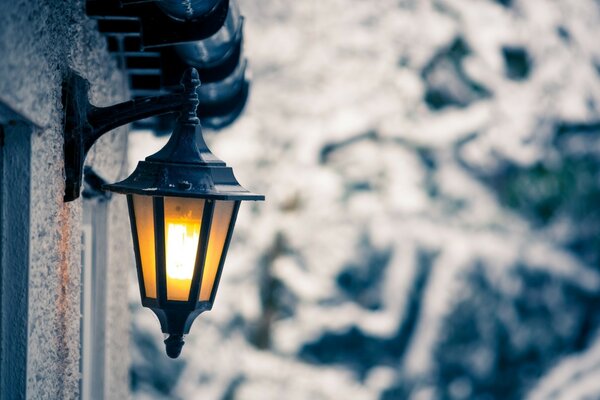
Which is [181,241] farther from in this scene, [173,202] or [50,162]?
[50,162]

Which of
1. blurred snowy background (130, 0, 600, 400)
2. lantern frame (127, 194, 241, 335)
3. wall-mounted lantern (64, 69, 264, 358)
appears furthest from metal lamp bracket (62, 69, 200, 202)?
blurred snowy background (130, 0, 600, 400)

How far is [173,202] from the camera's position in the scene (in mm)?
2367

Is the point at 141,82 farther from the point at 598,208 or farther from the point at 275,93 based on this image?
the point at 598,208

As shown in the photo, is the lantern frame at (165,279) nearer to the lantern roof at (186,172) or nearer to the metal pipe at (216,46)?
the lantern roof at (186,172)

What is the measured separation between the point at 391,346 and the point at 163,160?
24.0 feet

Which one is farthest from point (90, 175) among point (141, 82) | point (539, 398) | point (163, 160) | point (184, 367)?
point (539, 398)

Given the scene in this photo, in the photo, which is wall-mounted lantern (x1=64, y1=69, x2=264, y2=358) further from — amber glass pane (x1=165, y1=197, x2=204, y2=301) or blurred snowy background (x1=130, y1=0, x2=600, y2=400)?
blurred snowy background (x1=130, y1=0, x2=600, y2=400)

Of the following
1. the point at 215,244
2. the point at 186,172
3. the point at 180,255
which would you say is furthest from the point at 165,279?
the point at 186,172

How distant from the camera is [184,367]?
897cm

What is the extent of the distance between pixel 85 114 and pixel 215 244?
0.55 m

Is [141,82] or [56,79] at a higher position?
[141,82]

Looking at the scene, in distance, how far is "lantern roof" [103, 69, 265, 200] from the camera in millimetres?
2314

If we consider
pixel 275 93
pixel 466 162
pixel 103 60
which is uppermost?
pixel 275 93

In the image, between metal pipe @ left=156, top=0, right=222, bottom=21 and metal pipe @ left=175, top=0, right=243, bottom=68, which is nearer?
metal pipe @ left=156, top=0, right=222, bottom=21
